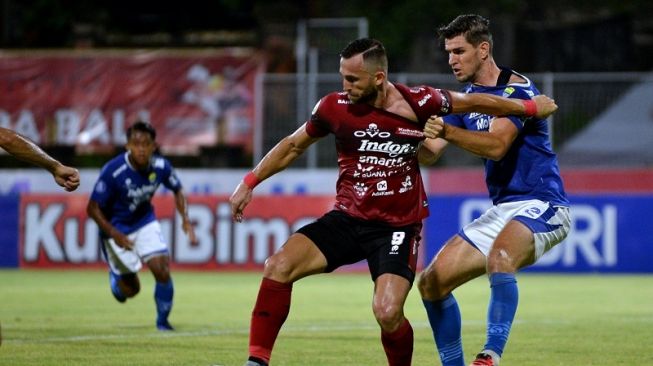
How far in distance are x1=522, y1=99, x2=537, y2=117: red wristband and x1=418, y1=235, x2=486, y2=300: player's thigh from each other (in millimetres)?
1019

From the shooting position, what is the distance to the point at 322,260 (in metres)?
8.48

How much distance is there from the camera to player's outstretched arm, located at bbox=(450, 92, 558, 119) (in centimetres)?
860

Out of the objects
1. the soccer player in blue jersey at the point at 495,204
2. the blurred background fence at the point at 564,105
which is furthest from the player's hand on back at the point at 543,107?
the blurred background fence at the point at 564,105

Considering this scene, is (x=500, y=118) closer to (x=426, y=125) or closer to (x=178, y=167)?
(x=426, y=125)

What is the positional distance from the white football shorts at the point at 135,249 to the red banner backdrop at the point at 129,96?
33.1 feet

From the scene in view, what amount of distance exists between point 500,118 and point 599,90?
14.4 meters

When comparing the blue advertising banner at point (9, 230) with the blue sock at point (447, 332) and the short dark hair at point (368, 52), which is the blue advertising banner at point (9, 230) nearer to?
the blue sock at point (447, 332)

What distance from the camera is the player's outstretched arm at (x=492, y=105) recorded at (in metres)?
8.60

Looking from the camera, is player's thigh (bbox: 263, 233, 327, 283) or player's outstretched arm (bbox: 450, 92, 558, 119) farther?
player's outstretched arm (bbox: 450, 92, 558, 119)

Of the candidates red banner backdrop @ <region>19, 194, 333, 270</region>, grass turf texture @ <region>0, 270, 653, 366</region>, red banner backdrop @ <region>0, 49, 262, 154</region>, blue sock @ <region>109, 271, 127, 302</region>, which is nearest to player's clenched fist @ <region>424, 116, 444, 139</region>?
grass turf texture @ <region>0, 270, 653, 366</region>

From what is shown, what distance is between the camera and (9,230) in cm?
2322

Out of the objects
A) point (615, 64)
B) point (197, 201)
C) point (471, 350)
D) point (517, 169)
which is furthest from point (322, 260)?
point (615, 64)

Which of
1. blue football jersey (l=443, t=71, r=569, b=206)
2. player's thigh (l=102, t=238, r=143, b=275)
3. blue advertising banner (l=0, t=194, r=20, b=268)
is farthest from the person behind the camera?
blue advertising banner (l=0, t=194, r=20, b=268)

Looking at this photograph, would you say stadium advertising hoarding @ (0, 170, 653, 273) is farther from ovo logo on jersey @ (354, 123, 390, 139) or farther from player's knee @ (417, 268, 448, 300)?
ovo logo on jersey @ (354, 123, 390, 139)
